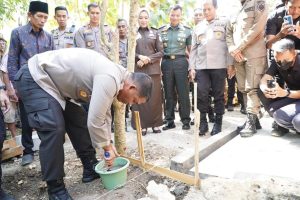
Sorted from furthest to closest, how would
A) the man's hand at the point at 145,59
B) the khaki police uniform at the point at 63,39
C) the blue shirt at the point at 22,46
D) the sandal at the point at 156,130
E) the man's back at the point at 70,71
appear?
the khaki police uniform at the point at 63,39, the sandal at the point at 156,130, the man's hand at the point at 145,59, the blue shirt at the point at 22,46, the man's back at the point at 70,71

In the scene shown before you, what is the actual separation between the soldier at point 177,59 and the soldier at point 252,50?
53.0 inches

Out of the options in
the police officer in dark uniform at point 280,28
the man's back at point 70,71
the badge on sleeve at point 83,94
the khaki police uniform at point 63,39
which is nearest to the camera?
the man's back at point 70,71

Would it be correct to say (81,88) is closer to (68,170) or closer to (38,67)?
(38,67)

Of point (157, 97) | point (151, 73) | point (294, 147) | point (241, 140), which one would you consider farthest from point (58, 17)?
point (294, 147)

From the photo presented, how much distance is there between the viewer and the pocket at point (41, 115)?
102 inches

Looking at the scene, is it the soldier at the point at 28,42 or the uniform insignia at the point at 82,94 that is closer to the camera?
the uniform insignia at the point at 82,94

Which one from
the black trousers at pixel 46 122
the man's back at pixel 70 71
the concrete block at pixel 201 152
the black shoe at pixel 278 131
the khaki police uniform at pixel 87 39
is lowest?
the concrete block at pixel 201 152

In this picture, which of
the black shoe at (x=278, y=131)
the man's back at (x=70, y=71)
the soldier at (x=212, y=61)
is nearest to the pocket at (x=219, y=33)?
the soldier at (x=212, y=61)

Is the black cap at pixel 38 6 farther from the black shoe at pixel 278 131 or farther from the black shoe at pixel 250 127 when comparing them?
the black shoe at pixel 278 131

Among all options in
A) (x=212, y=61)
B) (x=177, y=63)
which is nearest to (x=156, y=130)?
(x=177, y=63)

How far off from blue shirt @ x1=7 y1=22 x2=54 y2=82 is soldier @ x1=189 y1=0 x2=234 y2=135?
231 cm

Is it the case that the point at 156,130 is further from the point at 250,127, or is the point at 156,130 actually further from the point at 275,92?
the point at 275,92

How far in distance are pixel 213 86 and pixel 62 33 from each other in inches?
109

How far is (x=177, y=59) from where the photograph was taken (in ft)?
16.9
